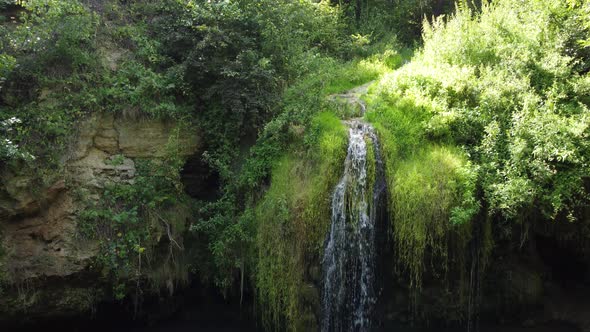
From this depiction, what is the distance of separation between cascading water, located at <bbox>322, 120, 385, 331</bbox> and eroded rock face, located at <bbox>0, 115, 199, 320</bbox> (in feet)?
13.6

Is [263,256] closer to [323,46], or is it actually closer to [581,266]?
[581,266]

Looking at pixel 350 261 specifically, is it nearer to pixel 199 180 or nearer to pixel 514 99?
pixel 199 180

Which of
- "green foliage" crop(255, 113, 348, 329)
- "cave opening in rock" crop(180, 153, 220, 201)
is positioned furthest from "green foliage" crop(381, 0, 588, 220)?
"cave opening in rock" crop(180, 153, 220, 201)

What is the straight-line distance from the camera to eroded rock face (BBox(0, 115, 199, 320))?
22.7 feet

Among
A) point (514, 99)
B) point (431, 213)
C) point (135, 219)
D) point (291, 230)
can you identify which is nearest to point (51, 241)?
point (135, 219)

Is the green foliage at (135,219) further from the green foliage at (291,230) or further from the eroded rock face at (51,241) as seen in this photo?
the green foliage at (291,230)

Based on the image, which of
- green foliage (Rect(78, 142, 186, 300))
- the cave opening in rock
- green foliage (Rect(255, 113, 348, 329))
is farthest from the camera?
the cave opening in rock

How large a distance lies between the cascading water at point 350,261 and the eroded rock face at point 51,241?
4.15m

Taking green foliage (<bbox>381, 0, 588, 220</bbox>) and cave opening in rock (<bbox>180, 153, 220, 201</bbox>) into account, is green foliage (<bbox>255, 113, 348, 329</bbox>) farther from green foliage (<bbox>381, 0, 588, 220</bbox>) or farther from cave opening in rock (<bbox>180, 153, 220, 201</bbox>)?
green foliage (<bbox>381, 0, 588, 220</bbox>)

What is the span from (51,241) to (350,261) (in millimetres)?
5230

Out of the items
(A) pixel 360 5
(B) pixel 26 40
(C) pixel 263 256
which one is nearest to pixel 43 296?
(C) pixel 263 256

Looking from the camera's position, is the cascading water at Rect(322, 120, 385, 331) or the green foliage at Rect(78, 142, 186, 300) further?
the green foliage at Rect(78, 142, 186, 300)

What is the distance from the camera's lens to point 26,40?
317 inches

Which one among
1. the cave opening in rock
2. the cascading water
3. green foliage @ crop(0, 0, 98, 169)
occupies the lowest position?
the cascading water
